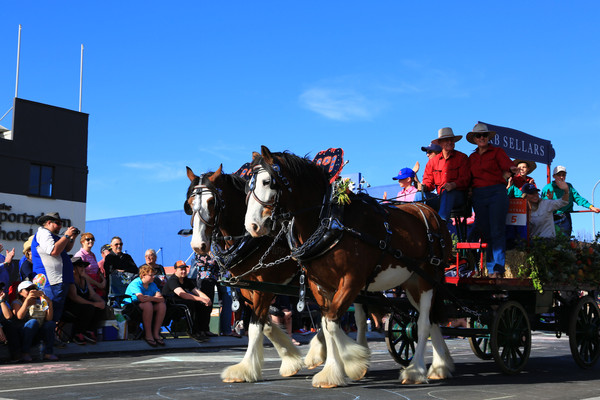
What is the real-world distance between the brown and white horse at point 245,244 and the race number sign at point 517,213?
312 centimetres

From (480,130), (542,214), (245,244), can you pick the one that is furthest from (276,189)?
(542,214)

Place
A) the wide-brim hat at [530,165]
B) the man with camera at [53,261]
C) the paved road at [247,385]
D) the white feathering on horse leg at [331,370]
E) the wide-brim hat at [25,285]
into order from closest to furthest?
the paved road at [247,385]
the white feathering on horse leg at [331,370]
the wide-brim hat at [25,285]
the man with camera at [53,261]
the wide-brim hat at [530,165]

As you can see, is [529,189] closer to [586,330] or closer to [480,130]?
[480,130]

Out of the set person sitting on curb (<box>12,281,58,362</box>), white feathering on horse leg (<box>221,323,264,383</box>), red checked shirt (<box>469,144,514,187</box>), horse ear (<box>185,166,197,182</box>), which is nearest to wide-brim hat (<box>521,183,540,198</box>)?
red checked shirt (<box>469,144,514,187</box>)

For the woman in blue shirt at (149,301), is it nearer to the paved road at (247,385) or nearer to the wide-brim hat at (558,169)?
the paved road at (247,385)

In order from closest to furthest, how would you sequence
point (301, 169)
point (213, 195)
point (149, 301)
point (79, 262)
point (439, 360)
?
point (301, 169) → point (439, 360) → point (213, 195) → point (79, 262) → point (149, 301)

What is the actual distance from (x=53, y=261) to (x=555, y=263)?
7.76 metres

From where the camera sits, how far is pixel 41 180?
104ft

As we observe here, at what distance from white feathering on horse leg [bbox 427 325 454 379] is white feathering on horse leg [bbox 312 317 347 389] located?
148 centimetres

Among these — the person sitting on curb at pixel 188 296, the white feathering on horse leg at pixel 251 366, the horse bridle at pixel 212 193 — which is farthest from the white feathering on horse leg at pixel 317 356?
the person sitting on curb at pixel 188 296

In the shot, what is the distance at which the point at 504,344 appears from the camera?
28.8ft

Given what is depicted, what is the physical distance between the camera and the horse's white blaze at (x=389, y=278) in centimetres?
784

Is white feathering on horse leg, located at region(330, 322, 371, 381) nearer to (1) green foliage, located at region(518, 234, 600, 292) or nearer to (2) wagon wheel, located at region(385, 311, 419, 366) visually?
(2) wagon wheel, located at region(385, 311, 419, 366)

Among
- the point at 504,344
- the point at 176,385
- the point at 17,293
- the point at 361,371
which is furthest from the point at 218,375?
the point at 17,293
